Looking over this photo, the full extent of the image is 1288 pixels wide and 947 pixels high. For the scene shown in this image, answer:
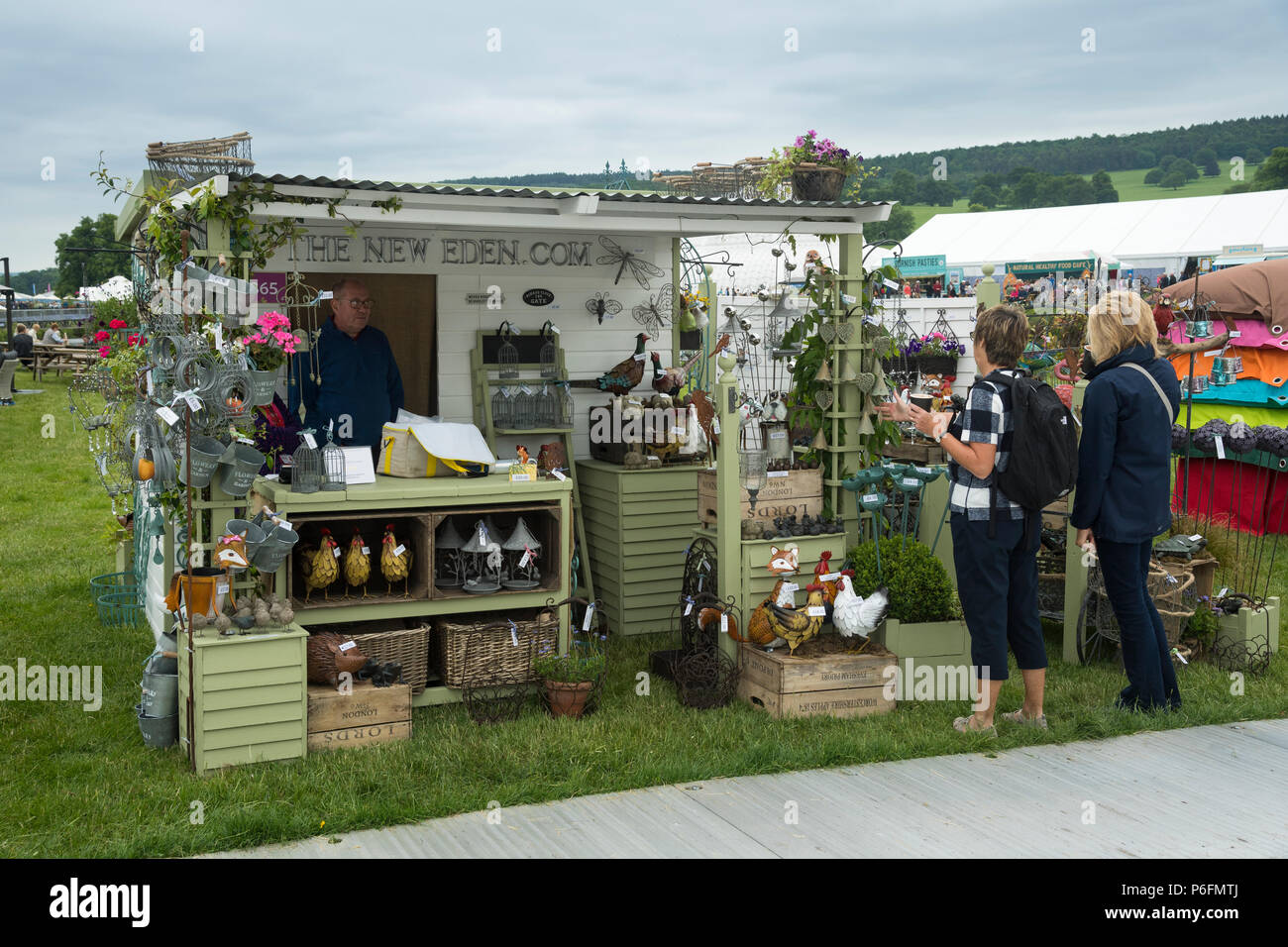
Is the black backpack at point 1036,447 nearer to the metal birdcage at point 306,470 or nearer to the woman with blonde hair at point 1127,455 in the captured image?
the woman with blonde hair at point 1127,455

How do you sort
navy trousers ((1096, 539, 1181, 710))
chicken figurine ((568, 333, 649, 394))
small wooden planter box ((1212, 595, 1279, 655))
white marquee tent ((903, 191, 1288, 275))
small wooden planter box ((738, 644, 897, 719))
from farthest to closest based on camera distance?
1. white marquee tent ((903, 191, 1288, 275))
2. chicken figurine ((568, 333, 649, 394))
3. small wooden planter box ((1212, 595, 1279, 655))
4. small wooden planter box ((738, 644, 897, 719))
5. navy trousers ((1096, 539, 1181, 710))

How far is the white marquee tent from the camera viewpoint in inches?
991

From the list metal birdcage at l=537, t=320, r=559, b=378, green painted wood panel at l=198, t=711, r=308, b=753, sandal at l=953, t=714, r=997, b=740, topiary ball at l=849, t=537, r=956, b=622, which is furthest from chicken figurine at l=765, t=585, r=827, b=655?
metal birdcage at l=537, t=320, r=559, b=378

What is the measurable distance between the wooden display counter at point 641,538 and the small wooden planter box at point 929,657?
6.02ft

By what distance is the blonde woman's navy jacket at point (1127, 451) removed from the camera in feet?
17.5

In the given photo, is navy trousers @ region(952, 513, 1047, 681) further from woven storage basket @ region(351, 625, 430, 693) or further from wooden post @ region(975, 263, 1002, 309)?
woven storage basket @ region(351, 625, 430, 693)

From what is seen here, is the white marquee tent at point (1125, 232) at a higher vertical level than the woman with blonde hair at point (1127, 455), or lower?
higher

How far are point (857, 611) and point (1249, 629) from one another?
2.44 metres

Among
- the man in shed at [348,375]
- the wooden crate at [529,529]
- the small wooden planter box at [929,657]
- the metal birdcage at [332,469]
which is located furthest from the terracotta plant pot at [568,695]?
the man in shed at [348,375]

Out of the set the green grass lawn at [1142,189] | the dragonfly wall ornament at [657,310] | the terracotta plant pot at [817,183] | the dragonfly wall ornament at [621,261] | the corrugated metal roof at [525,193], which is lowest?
the dragonfly wall ornament at [657,310]

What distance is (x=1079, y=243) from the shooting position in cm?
2886

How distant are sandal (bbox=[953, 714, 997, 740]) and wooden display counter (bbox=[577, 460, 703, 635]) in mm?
2507

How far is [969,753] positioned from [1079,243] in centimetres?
2637

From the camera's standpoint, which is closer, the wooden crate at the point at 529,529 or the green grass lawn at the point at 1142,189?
the wooden crate at the point at 529,529
